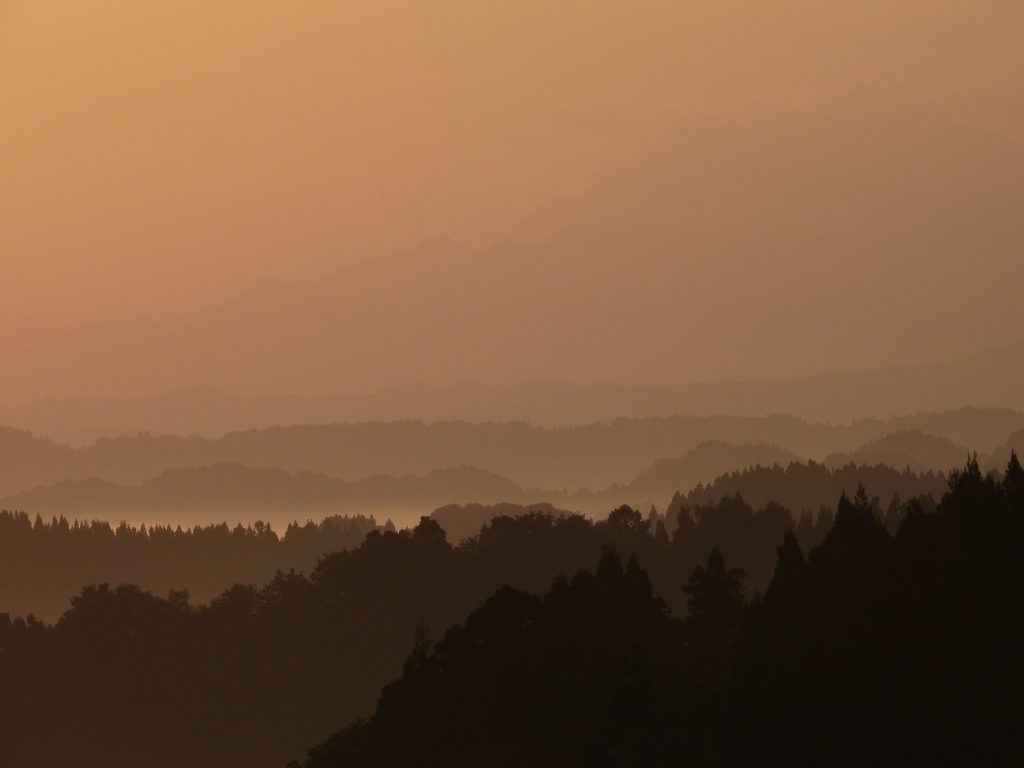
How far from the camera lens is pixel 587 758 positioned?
7250 centimetres

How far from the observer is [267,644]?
583 ft

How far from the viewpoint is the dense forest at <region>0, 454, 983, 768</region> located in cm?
16262

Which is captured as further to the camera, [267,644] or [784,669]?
[267,644]

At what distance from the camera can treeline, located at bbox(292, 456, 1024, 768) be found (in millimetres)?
60000

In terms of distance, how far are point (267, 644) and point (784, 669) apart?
121804 millimetres

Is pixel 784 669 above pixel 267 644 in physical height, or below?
above

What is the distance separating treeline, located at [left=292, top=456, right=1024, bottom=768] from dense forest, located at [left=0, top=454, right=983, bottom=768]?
5818 centimetres

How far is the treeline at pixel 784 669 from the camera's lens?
197ft

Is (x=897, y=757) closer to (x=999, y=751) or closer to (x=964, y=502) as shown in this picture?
(x=999, y=751)

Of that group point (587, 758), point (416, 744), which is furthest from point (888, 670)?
point (416, 744)

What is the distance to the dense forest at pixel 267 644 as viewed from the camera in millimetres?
162625

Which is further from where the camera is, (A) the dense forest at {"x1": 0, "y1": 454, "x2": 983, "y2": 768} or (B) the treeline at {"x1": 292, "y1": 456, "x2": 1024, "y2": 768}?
(A) the dense forest at {"x1": 0, "y1": 454, "x2": 983, "y2": 768}

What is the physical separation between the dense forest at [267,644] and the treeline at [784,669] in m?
58.2

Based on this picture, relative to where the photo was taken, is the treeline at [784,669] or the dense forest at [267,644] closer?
the treeline at [784,669]
